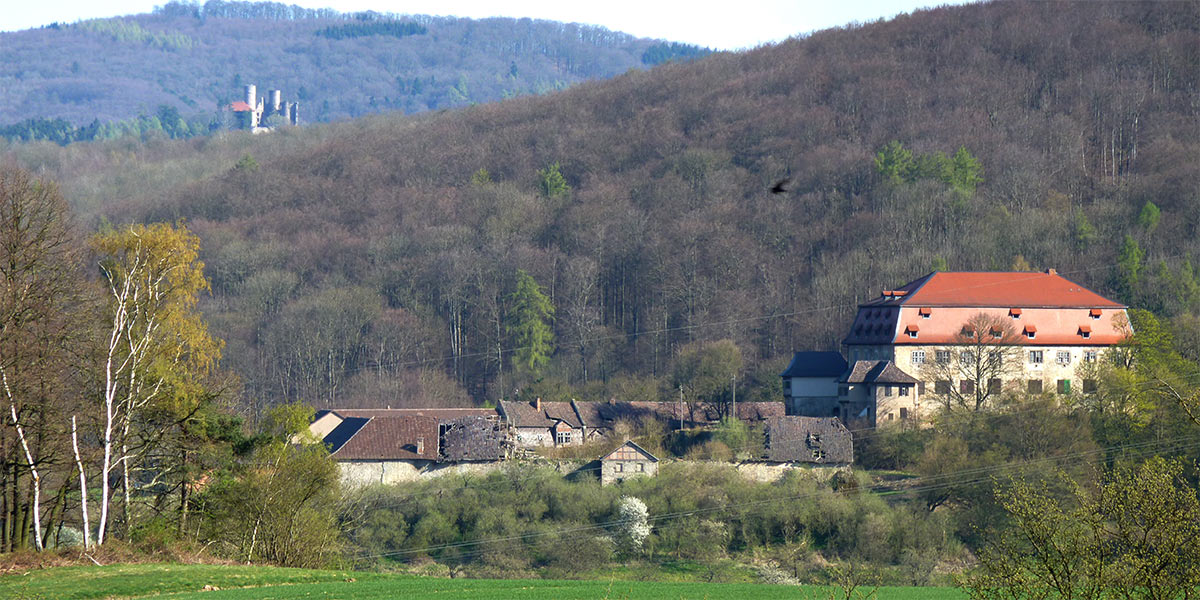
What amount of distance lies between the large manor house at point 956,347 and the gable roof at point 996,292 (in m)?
0.05

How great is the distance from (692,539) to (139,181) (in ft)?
395

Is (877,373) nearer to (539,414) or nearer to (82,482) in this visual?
(539,414)

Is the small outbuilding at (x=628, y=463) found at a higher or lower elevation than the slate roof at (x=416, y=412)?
lower

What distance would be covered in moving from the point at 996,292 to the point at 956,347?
17.5 feet

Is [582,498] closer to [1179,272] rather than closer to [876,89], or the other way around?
[1179,272]

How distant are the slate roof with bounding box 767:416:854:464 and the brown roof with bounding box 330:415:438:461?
48.9 ft

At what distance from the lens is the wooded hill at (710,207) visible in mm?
88000

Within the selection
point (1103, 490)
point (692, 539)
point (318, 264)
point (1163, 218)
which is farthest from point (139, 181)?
point (1103, 490)

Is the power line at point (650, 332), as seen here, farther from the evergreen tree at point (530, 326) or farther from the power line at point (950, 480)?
the power line at point (950, 480)

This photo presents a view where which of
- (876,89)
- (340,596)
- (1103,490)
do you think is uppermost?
(876,89)

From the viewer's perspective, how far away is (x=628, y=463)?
61438 millimetres

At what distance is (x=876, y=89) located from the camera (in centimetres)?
13050

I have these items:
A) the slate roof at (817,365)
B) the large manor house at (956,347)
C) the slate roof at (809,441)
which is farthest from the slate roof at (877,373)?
the slate roof at (809,441)

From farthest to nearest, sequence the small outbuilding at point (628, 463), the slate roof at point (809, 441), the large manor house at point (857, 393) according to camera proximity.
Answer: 1. the large manor house at point (857, 393)
2. the slate roof at point (809, 441)
3. the small outbuilding at point (628, 463)
